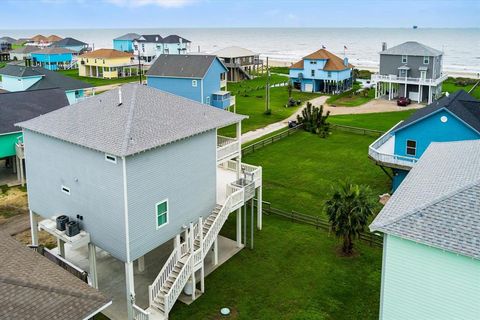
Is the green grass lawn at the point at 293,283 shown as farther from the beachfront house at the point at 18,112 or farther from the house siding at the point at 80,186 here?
the beachfront house at the point at 18,112

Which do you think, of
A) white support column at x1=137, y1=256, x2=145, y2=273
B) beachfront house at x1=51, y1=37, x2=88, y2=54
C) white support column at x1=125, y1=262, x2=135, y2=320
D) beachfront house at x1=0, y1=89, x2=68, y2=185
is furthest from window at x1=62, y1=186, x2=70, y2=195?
beachfront house at x1=51, y1=37, x2=88, y2=54

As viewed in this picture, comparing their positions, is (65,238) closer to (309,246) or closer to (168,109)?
(168,109)

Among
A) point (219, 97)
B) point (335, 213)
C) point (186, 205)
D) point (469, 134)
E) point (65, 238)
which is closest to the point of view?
point (65, 238)

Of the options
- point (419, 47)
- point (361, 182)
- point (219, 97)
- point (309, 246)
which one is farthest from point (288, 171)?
point (419, 47)

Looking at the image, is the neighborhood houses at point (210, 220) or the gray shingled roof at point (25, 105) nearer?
the neighborhood houses at point (210, 220)

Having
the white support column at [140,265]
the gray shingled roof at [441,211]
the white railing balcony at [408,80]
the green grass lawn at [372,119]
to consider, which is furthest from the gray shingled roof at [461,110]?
the white railing balcony at [408,80]

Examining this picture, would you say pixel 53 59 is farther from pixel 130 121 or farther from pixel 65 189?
pixel 130 121
